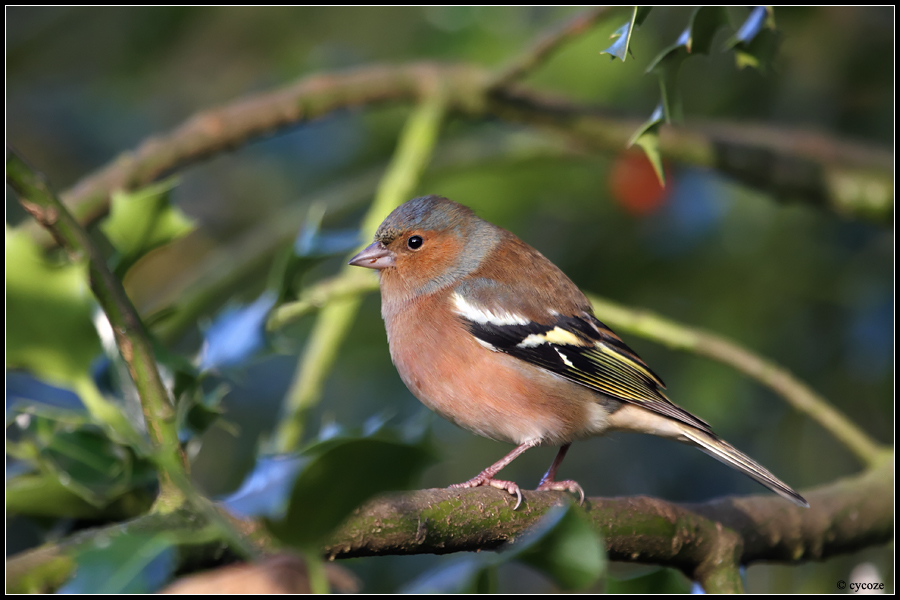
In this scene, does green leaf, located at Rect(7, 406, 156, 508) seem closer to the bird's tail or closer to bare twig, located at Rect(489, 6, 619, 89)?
the bird's tail

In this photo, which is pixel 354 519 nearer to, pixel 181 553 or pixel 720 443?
pixel 181 553

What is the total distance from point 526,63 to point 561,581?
317 centimetres

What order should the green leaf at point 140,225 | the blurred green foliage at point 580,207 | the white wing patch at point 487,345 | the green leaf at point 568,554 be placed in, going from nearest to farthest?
the green leaf at point 568,554 < the green leaf at point 140,225 < the white wing patch at point 487,345 < the blurred green foliage at point 580,207

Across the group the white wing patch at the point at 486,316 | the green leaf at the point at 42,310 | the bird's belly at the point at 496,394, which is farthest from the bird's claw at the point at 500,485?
the green leaf at the point at 42,310

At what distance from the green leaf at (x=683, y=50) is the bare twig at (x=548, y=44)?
5.35 feet

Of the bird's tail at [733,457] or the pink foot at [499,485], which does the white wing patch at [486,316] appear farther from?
the bird's tail at [733,457]

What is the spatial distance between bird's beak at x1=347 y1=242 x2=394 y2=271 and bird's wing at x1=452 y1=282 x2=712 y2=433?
335 mm

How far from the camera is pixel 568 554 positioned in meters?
1.13

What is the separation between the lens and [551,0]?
5.72 metres

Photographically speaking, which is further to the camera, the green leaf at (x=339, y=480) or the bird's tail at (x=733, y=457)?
the bird's tail at (x=733, y=457)

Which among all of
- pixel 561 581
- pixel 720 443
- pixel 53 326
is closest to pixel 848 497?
pixel 720 443

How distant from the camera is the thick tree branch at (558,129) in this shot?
3676 millimetres

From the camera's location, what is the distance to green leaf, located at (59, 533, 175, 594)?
1.04 meters

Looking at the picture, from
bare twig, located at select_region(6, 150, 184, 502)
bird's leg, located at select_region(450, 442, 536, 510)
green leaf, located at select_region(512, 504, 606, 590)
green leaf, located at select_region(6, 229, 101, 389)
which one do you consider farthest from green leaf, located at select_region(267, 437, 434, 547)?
bird's leg, located at select_region(450, 442, 536, 510)
